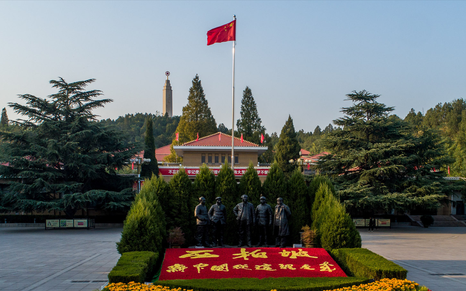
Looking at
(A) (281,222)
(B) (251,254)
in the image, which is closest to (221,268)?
(B) (251,254)

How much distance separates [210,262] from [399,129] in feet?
64.3

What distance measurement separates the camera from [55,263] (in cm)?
1091

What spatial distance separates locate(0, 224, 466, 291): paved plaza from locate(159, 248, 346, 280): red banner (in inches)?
72.3

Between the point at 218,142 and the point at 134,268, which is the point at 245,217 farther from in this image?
the point at 218,142

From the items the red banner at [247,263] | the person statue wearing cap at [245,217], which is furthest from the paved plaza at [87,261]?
the person statue wearing cap at [245,217]

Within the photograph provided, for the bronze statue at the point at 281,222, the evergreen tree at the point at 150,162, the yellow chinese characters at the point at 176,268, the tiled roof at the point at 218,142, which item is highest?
the tiled roof at the point at 218,142

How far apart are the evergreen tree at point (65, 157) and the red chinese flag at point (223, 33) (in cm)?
1105

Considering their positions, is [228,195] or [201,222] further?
[228,195]

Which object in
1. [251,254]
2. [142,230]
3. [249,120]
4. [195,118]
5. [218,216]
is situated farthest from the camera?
[195,118]

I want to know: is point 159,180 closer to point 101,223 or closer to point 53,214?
point 101,223

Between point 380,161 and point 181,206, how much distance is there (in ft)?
51.6

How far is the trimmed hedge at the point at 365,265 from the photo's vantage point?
7250mm

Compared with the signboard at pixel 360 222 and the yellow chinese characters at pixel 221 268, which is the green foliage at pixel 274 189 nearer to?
the yellow chinese characters at pixel 221 268

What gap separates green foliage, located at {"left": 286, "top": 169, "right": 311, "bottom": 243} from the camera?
12.1 m
